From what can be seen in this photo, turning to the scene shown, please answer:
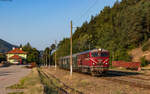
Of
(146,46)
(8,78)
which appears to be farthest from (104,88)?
(146,46)

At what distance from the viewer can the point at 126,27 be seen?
220ft

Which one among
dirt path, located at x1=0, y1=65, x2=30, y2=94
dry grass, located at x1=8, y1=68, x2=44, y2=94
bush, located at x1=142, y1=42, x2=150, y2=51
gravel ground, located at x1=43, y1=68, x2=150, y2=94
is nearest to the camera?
dry grass, located at x1=8, y1=68, x2=44, y2=94

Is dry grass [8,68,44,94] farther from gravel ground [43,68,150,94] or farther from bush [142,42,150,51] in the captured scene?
bush [142,42,150,51]

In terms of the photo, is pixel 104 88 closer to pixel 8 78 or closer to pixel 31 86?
pixel 31 86

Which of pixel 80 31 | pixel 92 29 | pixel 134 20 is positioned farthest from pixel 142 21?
pixel 80 31

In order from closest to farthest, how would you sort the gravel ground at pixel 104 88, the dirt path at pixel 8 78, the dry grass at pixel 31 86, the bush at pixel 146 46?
the dry grass at pixel 31 86
the gravel ground at pixel 104 88
the dirt path at pixel 8 78
the bush at pixel 146 46

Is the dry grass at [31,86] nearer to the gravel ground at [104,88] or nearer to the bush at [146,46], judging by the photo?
the gravel ground at [104,88]

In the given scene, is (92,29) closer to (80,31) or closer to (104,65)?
(80,31)

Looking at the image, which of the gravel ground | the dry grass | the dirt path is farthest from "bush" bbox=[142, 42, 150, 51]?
the dry grass

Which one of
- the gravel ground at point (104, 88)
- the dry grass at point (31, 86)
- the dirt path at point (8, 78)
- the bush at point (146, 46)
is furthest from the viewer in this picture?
the bush at point (146, 46)

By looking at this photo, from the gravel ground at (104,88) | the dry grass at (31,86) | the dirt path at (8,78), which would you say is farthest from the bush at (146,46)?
the dry grass at (31,86)

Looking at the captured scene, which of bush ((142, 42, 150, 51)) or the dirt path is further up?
bush ((142, 42, 150, 51))

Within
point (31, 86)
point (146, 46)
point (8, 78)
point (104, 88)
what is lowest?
point (8, 78)

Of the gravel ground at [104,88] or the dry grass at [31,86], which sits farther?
the gravel ground at [104,88]
